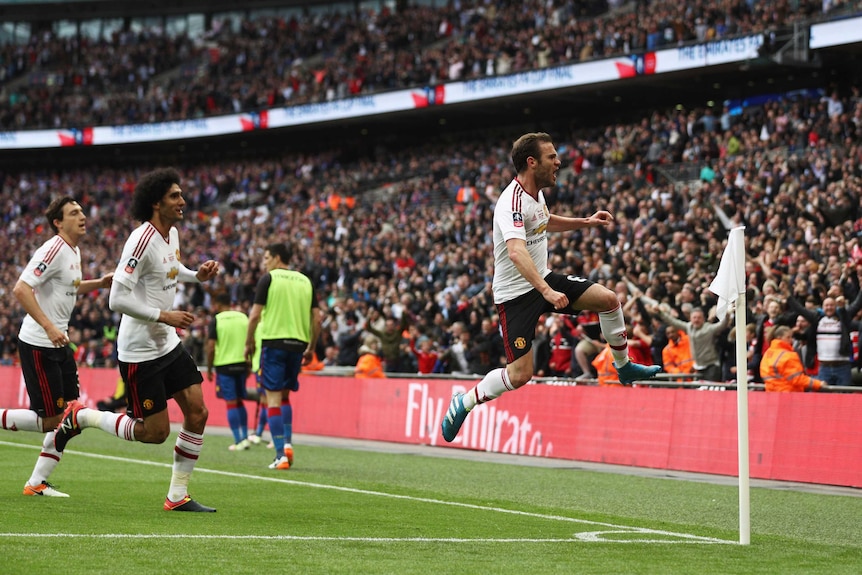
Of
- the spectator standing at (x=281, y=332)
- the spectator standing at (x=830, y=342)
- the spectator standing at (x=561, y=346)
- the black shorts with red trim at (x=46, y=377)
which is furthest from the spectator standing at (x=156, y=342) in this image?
the spectator standing at (x=561, y=346)

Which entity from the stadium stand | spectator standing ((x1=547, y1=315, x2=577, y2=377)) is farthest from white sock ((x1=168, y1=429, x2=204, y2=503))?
spectator standing ((x1=547, y1=315, x2=577, y2=377))

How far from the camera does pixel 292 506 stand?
957 cm

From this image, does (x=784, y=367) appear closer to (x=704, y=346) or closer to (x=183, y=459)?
(x=704, y=346)

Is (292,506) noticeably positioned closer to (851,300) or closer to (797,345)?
(797,345)

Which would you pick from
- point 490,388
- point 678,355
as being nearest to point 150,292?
point 490,388

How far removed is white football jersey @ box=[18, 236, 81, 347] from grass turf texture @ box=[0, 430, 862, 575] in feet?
4.38

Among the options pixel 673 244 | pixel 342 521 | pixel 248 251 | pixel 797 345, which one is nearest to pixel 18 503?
pixel 342 521

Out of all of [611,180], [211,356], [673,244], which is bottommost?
[211,356]

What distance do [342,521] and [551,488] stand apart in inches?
163

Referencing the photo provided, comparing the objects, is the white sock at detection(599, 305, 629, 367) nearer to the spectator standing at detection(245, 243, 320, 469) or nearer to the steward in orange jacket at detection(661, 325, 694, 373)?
the spectator standing at detection(245, 243, 320, 469)

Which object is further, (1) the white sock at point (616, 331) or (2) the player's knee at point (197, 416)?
(1) the white sock at point (616, 331)

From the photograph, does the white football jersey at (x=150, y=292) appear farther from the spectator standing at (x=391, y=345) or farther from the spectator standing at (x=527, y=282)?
the spectator standing at (x=391, y=345)

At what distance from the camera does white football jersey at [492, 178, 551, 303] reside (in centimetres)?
860

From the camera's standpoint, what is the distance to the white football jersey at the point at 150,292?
8555mm
